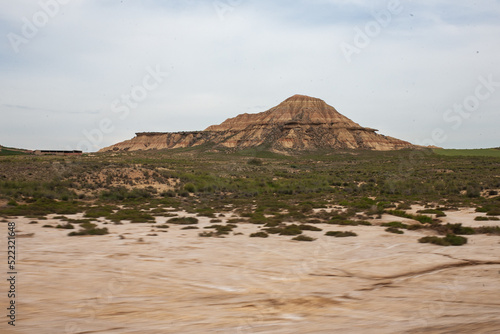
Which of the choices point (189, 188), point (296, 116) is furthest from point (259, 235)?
point (296, 116)

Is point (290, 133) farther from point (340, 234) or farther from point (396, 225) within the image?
point (340, 234)

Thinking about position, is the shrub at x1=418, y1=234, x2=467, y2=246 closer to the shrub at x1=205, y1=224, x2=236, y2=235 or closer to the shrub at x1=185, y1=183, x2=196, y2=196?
the shrub at x1=205, y1=224, x2=236, y2=235

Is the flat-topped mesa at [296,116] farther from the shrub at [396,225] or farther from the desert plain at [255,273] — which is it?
the shrub at [396,225]

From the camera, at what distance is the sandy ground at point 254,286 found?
23.0ft

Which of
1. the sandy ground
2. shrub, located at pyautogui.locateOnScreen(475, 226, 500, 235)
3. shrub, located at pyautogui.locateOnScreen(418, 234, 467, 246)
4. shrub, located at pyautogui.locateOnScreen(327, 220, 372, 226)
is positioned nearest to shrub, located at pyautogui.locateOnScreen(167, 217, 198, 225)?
the sandy ground

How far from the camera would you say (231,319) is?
7.29 meters

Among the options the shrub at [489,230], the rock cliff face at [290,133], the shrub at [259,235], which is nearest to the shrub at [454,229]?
the shrub at [489,230]

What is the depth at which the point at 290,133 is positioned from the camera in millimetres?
135625

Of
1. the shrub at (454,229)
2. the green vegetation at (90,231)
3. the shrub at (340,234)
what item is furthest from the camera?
the shrub at (340,234)

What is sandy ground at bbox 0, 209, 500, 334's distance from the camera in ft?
23.0

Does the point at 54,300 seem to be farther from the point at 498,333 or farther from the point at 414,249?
the point at 414,249

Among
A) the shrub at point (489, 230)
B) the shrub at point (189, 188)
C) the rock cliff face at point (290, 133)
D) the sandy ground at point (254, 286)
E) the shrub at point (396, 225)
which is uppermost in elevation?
the rock cliff face at point (290, 133)

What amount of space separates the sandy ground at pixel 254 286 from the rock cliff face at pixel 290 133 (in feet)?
374

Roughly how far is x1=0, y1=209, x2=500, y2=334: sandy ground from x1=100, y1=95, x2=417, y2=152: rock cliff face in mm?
114131
